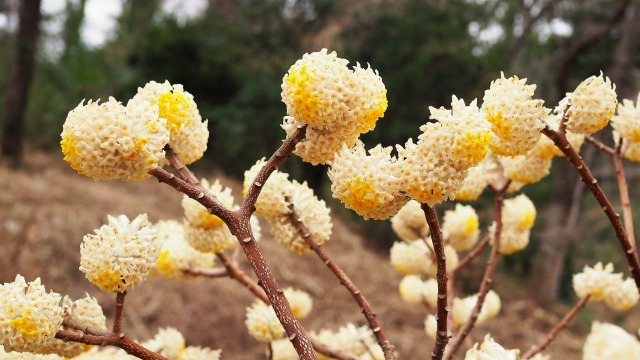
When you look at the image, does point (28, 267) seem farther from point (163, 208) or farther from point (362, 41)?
point (362, 41)

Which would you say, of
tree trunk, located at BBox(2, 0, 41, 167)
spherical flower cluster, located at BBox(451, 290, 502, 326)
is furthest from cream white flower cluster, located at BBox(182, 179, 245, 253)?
tree trunk, located at BBox(2, 0, 41, 167)

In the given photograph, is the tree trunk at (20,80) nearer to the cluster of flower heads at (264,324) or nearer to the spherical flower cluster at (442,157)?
the cluster of flower heads at (264,324)

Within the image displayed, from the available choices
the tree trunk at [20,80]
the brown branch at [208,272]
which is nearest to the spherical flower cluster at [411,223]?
the brown branch at [208,272]

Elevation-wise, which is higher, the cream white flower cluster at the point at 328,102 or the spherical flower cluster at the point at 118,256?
the cream white flower cluster at the point at 328,102

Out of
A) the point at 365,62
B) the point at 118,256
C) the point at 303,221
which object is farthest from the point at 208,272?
the point at 365,62

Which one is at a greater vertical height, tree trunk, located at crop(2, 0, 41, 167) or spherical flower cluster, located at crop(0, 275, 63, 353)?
tree trunk, located at crop(2, 0, 41, 167)

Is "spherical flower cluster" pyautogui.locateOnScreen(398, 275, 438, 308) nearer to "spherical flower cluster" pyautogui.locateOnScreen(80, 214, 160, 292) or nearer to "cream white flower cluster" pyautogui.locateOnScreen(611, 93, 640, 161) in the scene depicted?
"cream white flower cluster" pyautogui.locateOnScreen(611, 93, 640, 161)

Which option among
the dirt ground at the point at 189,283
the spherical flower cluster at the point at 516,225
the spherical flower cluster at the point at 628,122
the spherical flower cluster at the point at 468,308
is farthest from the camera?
the dirt ground at the point at 189,283
